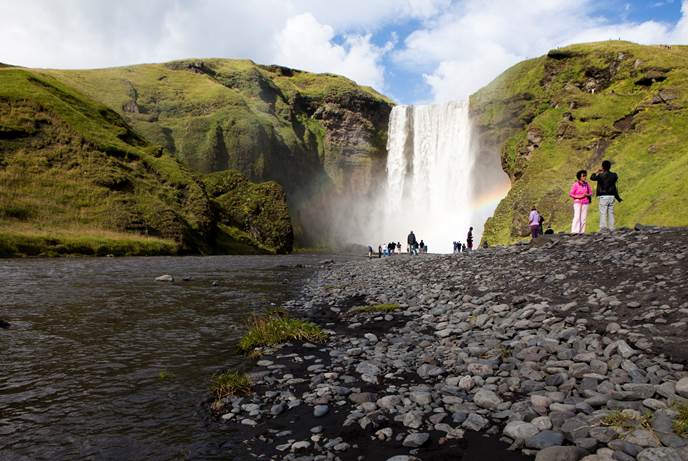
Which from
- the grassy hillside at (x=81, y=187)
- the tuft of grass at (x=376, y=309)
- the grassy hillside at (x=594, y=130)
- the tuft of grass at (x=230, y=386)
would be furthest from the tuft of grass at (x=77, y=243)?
the tuft of grass at (x=230, y=386)

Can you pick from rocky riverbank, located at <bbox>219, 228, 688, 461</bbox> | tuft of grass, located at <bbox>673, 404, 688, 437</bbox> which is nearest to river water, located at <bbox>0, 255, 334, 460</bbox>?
rocky riverbank, located at <bbox>219, 228, 688, 461</bbox>

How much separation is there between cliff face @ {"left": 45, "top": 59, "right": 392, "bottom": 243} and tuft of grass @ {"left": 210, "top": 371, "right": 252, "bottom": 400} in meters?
121

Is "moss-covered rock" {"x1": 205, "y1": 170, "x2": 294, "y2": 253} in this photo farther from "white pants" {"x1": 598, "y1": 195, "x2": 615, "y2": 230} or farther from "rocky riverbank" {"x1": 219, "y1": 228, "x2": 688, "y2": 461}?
"rocky riverbank" {"x1": 219, "y1": 228, "x2": 688, "y2": 461}

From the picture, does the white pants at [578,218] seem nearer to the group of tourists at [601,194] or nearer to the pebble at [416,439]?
the group of tourists at [601,194]

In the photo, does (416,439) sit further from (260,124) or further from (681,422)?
(260,124)

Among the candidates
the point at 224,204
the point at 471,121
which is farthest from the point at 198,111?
the point at 471,121

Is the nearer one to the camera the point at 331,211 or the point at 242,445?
the point at 242,445

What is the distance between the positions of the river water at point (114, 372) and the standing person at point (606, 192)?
→ 52.2ft

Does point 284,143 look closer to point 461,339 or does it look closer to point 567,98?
point 567,98

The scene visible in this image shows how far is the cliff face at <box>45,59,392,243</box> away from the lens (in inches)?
5069

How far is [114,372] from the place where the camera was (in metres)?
9.12

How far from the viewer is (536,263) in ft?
56.7

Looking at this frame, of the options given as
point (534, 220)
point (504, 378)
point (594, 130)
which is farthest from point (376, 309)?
point (594, 130)

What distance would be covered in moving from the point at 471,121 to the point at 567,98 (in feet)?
80.3
